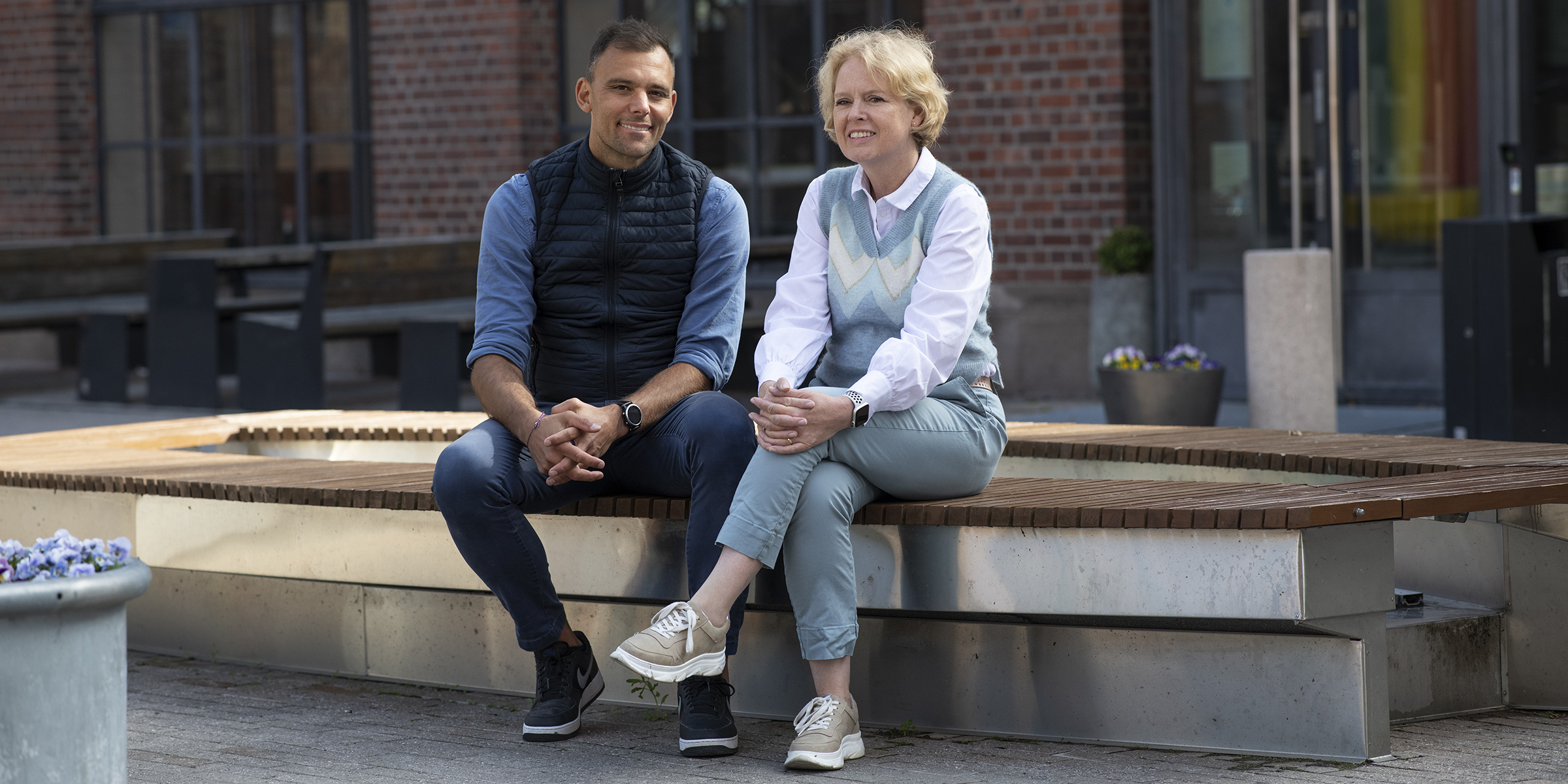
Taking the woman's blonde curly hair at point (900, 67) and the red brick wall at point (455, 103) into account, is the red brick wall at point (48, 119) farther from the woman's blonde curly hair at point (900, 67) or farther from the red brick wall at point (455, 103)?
the woman's blonde curly hair at point (900, 67)

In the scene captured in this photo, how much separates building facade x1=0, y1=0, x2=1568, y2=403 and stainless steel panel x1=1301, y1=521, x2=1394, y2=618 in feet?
20.0

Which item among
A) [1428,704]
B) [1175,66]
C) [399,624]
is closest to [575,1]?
[1175,66]

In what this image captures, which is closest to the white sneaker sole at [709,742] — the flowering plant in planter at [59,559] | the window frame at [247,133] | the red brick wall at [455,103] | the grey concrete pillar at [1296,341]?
the flowering plant in planter at [59,559]

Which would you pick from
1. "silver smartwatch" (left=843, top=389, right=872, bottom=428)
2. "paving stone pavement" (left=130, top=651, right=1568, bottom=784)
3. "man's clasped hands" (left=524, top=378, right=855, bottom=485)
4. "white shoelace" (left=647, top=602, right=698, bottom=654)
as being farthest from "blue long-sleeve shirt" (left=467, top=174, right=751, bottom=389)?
"paving stone pavement" (left=130, top=651, right=1568, bottom=784)

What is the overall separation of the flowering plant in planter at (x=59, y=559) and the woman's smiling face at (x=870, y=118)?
170 centimetres

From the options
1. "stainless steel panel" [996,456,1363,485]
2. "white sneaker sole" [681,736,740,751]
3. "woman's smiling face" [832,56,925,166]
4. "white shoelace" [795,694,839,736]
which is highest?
"woman's smiling face" [832,56,925,166]

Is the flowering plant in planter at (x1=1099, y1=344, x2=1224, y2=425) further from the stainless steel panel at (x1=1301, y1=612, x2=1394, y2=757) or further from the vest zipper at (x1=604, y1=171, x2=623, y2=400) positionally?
the stainless steel panel at (x1=1301, y1=612, x2=1394, y2=757)

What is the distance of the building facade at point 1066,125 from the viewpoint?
370 inches

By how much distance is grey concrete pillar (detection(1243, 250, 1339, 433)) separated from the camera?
7508 mm

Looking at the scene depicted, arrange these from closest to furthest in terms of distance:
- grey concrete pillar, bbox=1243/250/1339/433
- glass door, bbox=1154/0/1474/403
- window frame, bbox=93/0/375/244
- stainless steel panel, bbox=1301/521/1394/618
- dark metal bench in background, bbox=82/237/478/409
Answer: stainless steel panel, bbox=1301/521/1394/618 → grey concrete pillar, bbox=1243/250/1339/433 → glass door, bbox=1154/0/1474/403 → dark metal bench in background, bbox=82/237/478/409 → window frame, bbox=93/0/375/244

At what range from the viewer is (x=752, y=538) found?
356cm

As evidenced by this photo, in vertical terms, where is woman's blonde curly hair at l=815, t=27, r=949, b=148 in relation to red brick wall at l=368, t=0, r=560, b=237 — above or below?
below

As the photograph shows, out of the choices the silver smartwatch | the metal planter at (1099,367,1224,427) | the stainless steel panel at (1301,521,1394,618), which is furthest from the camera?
the metal planter at (1099,367,1224,427)

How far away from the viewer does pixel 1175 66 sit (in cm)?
992
